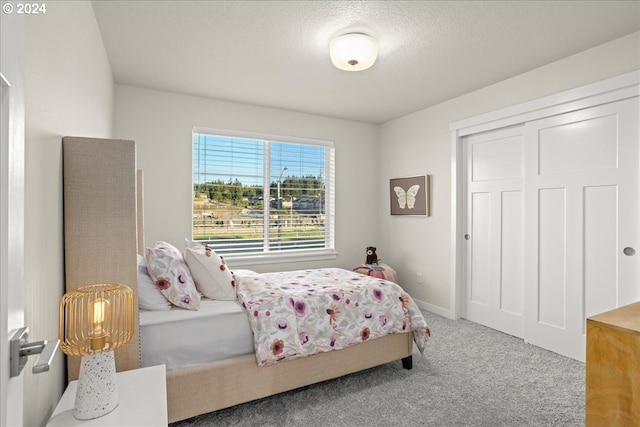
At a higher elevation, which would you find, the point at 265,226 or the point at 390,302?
the point at 265,226

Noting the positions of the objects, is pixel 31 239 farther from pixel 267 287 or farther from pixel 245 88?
pixel 245 88

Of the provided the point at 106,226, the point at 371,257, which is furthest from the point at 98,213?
the point at 371,257

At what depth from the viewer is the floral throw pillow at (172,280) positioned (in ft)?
6.81

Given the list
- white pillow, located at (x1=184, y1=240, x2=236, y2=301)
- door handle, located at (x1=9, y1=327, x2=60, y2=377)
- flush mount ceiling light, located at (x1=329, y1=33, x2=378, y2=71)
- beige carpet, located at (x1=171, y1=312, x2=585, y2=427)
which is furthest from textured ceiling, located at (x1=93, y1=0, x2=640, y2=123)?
beige carpet, located at (x1=171, y1=312, x2=585, y2=427)

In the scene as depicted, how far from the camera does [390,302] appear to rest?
103 inches

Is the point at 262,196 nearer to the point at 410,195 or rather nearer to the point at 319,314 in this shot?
the point at 410,195

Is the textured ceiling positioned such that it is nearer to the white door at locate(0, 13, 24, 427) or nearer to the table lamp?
the white door at locate(0, 13, 24, 427)

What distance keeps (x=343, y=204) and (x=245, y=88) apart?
2.01 meters

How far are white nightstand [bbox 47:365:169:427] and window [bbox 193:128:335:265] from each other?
2510 mm

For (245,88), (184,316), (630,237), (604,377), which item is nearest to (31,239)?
(184,316)

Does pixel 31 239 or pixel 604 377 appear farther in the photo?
pixel 604 377

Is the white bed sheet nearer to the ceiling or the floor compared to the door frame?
nearer to the floor

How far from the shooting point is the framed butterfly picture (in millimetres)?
4230

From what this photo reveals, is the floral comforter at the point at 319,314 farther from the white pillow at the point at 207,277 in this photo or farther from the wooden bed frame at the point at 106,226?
the wooden bed frame at the point at 106,226
